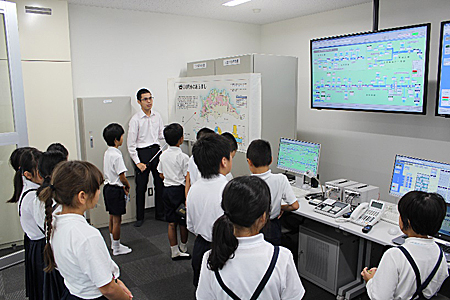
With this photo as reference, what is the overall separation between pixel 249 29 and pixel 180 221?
349cm

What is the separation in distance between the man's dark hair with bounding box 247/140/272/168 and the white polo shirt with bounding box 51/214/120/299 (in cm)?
129

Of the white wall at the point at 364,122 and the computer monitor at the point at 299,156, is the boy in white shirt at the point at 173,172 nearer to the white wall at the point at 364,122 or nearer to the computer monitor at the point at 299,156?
the computer monitor at the point at 299,156

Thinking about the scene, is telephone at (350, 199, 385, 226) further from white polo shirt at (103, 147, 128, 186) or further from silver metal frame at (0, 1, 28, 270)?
silver metal frame at (0, 1, 28, 270)

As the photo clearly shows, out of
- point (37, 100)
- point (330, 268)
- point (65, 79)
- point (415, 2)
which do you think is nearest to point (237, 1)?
point (415, 2)

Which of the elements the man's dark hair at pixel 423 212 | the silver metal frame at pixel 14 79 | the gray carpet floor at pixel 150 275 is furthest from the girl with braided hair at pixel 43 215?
the man's dark hair at pixel 423 212

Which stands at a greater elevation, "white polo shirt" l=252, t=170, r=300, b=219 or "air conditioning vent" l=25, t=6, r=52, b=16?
"air conditioning vent" l=25, t=6, r=52, b=16

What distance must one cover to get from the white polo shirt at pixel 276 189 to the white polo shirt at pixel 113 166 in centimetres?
156

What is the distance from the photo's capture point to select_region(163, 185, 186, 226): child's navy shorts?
354cm

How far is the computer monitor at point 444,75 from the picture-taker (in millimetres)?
3029

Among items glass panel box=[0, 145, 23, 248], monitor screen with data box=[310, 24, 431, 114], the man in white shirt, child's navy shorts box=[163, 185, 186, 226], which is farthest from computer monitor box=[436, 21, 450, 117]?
glass panel box=[0, 145, 23, 248]

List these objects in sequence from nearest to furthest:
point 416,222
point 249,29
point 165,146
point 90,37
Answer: point 416,222, point 90,37, point 165,146, point 249,29

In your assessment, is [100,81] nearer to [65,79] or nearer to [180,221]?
[65,79]

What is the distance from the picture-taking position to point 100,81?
4.66 metres

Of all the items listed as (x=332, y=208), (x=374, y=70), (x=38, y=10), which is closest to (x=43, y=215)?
(x=332, y=208)
